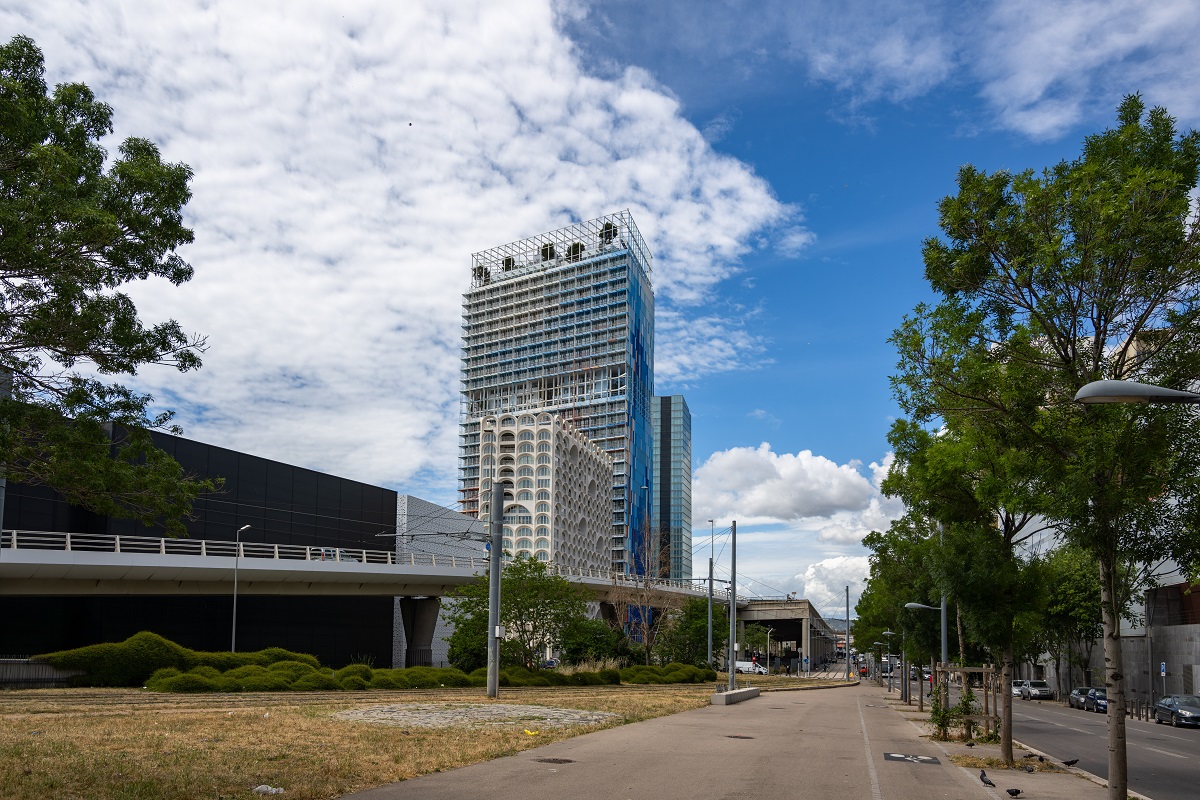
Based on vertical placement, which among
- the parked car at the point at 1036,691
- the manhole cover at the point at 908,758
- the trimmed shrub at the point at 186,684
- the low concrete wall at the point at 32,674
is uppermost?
the manhole cover at the point at 908,758

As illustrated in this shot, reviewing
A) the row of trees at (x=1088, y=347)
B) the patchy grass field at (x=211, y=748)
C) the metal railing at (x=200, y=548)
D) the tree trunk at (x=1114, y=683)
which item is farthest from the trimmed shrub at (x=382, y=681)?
the tree trunk at (x=1114, y=683)

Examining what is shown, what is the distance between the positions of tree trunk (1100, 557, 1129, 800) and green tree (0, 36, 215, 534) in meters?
12.1

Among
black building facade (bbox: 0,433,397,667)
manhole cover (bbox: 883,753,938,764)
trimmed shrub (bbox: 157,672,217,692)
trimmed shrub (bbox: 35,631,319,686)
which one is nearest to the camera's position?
manhole cover (bbox: 883,753,938,764)

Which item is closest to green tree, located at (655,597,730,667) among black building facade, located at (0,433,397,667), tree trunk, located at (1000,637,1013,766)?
black building facade, located at (0,433,397,667)

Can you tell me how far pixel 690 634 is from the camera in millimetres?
82375

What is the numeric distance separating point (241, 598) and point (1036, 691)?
58.3 m

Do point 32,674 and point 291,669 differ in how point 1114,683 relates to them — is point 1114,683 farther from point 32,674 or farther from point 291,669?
point 32,674

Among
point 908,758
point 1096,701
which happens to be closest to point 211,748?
point 908,758

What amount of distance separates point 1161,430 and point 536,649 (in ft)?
144

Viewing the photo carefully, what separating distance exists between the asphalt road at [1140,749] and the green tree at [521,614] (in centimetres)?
2385

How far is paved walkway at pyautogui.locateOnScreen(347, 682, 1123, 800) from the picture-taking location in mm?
12734

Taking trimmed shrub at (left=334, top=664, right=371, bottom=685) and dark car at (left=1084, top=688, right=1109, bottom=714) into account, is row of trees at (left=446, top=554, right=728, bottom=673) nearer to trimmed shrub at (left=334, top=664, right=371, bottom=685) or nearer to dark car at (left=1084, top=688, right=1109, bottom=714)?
trimmed shrub at (left=334, top=664, right=371, bottom=685)

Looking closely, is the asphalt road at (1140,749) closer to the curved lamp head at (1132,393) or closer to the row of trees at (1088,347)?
the row of trees at (1088,347)

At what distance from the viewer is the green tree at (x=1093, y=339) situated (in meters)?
12.1
